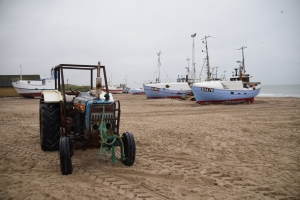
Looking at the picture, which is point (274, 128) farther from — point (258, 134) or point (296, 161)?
point (296, 161)

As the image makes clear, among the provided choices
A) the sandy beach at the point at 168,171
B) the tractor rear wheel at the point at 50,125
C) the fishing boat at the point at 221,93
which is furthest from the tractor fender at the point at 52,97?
the fishing boat at the point at 221,93

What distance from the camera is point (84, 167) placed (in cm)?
448

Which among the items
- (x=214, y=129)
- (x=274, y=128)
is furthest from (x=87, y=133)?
(x=274, y=128)

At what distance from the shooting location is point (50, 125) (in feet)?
17.1

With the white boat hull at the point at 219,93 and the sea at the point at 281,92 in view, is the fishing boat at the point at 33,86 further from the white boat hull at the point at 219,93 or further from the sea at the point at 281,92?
the sea at the point at 281,92

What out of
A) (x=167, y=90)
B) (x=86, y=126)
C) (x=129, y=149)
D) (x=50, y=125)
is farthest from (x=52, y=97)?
(x=167, y=90)

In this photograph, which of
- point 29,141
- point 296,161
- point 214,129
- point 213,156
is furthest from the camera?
point 214,129

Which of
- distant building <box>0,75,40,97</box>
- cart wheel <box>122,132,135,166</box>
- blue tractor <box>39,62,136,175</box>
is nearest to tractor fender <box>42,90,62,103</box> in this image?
blue tractor <box>39,62,136,175</box>

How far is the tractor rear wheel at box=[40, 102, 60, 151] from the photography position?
17.0 ft

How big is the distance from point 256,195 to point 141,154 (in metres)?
2.71

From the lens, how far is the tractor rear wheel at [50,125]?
17.0 ft

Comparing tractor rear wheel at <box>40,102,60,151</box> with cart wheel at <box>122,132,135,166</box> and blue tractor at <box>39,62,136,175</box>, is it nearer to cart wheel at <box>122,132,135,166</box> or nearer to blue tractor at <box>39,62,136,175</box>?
blue tractor at <box>39,62,136,175</box>

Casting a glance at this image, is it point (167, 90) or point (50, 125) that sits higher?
point (167, 90)

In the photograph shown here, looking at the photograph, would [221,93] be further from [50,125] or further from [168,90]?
[50,125]
